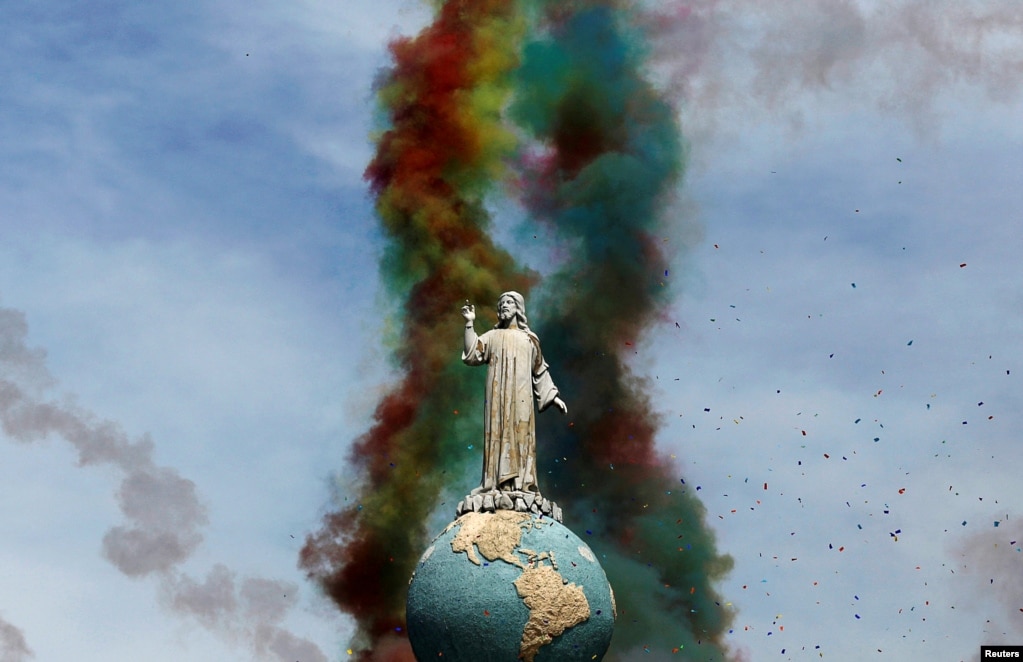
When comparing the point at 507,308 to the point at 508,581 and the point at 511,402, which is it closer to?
the point at 511,402

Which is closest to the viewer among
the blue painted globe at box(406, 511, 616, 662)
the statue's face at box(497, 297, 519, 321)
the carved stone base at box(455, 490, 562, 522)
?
the blue painted globe at box(406, 511, 616, 662)

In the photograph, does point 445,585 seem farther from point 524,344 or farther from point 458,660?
point 524,344

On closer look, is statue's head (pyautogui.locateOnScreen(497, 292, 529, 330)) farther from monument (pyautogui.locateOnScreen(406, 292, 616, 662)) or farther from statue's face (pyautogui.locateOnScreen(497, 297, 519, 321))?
monument (pyautogui.locateOnScreen(406, 292, 616, 662))

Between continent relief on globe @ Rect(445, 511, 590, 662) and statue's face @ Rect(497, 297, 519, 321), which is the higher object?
statue's face @ Rect(497, 297, 519, 321)

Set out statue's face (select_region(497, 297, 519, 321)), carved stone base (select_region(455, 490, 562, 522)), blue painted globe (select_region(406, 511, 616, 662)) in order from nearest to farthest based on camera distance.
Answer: blue painted globe (select_region(406, 511, 616, 662)) < carved stone base (select_region(455, 490, 562, 522)) < statue's face (select_region(497, 297, 519, 321))

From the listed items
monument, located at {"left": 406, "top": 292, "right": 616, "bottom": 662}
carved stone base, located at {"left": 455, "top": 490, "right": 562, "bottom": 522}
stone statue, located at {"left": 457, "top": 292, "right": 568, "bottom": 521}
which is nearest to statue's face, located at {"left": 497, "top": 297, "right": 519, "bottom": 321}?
stone statue, located at {"left": 457, "top": 292, "right": 568, "bottom": 521}

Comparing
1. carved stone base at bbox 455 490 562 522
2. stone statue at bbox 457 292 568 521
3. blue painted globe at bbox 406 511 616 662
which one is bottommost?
blue painted globe at bbox 406 511 616 662

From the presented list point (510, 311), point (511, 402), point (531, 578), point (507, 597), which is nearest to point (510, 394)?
point (511, 402)

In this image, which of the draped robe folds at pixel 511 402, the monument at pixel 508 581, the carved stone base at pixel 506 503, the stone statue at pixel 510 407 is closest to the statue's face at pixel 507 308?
the stone statue at pixel 510 407
